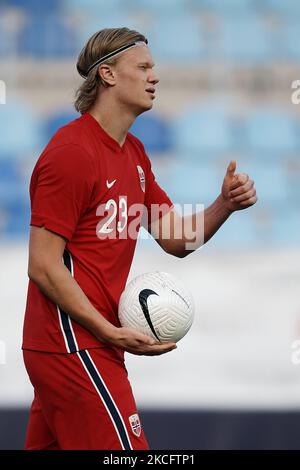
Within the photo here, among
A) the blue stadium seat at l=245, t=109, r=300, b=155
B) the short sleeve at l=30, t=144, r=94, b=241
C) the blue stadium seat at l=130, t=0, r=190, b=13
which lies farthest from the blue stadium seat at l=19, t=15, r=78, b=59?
the short sleeve at l=30, t=144, r=94, b=241

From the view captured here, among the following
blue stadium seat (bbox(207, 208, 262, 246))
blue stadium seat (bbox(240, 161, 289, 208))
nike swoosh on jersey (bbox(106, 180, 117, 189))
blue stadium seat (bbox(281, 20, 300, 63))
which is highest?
blue stadium seat (bbox(281, 20, 300, 63))

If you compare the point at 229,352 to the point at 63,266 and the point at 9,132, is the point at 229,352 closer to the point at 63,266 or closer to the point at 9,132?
the point at 63,266

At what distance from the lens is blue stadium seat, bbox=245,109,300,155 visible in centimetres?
977

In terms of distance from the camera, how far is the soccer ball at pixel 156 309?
3115mm

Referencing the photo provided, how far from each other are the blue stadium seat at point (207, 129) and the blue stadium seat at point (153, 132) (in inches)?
5.3

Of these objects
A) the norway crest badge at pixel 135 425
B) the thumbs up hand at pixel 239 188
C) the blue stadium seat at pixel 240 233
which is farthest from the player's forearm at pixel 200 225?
the blue stadium seat at pixel 240 233

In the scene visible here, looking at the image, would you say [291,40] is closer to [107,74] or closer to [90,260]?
[107,74]

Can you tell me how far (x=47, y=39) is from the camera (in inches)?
397

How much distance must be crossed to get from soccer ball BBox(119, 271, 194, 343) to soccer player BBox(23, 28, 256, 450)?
7 cm

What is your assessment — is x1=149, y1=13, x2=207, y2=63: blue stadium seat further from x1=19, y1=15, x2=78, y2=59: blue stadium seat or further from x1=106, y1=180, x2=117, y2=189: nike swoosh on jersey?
x1=106, y1=180, x2=117, y2=189: nike swoosh on jersey

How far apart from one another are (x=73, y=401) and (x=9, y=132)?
6.89 metres

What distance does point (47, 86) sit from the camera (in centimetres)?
982

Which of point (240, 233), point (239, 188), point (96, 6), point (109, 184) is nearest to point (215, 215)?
point (239, 188)

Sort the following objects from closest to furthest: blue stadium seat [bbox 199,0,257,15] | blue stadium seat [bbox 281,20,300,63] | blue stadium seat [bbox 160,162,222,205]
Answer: blue stadium seat [bbox 160,162,222,205] < blue stadium seat [bbox 281,20,300,63] < blue stadium seat [bbox 199,0,257,15]
